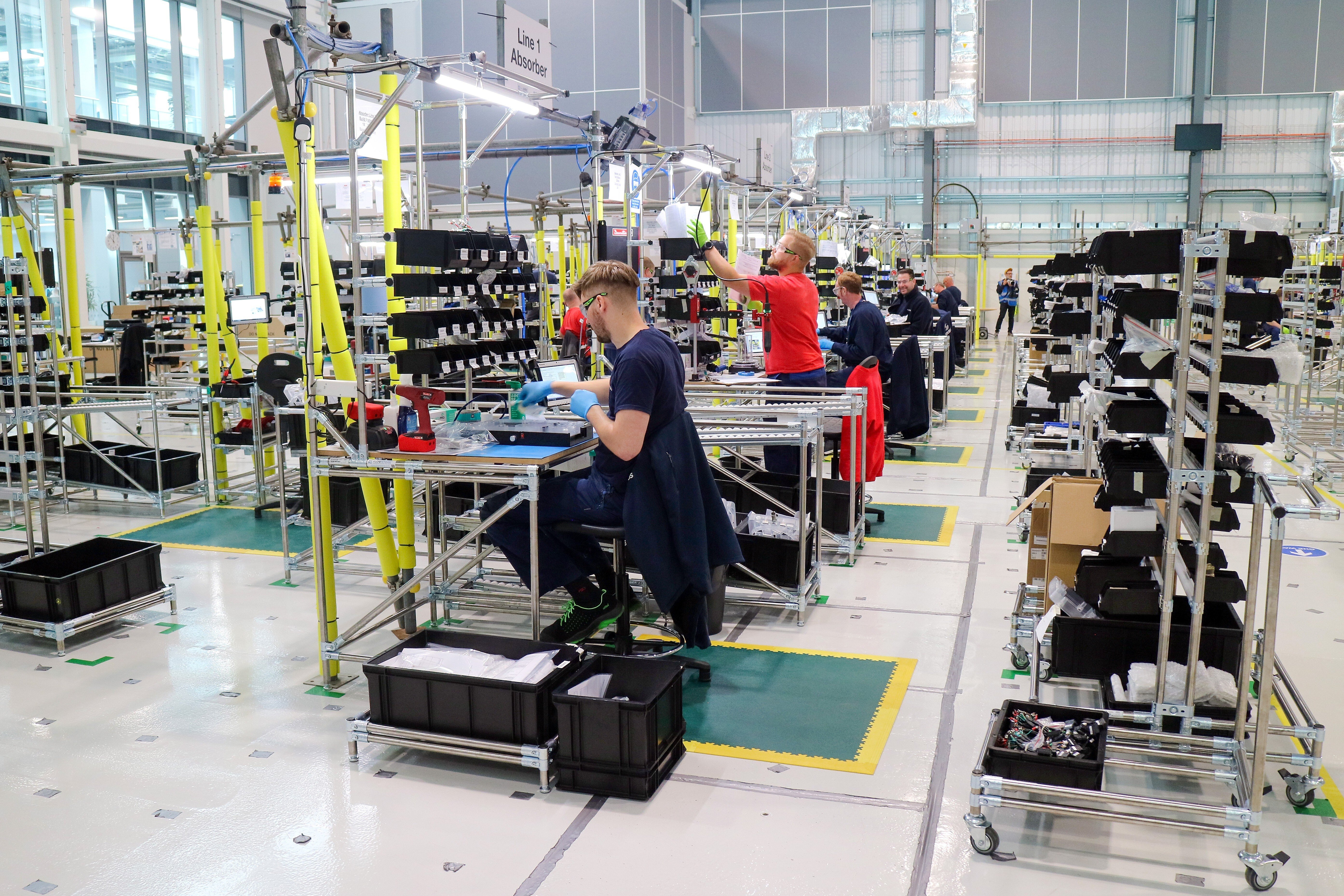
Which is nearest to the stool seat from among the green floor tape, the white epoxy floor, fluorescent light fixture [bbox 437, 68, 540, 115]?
the white epoxy floor

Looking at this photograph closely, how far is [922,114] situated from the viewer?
21.8 metres

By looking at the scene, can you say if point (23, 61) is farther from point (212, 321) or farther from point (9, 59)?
point (212, 321)

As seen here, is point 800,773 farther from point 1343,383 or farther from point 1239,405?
point 1343,383

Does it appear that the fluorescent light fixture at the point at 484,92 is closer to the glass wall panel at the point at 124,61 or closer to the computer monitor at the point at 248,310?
the computer monitor at the point at 248,310

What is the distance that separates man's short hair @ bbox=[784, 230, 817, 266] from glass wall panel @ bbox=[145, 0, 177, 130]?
1455 centimetres

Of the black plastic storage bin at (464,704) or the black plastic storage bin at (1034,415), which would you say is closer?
the black plastic storage bin at (464,704)

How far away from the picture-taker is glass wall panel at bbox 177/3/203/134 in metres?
17.3

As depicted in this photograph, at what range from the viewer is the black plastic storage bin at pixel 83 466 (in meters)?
7.40

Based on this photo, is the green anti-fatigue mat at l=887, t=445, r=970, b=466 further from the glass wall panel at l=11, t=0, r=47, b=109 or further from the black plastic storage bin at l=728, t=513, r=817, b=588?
the glass wall panel at l=11, t=0, r=47, b=109

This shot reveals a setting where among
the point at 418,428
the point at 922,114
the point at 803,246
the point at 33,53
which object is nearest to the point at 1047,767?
the point at 418,428

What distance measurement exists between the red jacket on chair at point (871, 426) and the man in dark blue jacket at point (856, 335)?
482 mm

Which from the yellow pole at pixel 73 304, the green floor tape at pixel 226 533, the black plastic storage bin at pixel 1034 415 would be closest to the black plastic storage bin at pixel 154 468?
the green floor tape at pixel 226 533

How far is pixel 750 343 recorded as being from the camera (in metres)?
9.23

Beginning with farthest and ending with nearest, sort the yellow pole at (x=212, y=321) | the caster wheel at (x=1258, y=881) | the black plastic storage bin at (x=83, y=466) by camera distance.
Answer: the yellow pole at (x=212, y=321)
the black plastic storage bin at (x=83, y=466)
the caster wheel at (x=1258, y=881)
